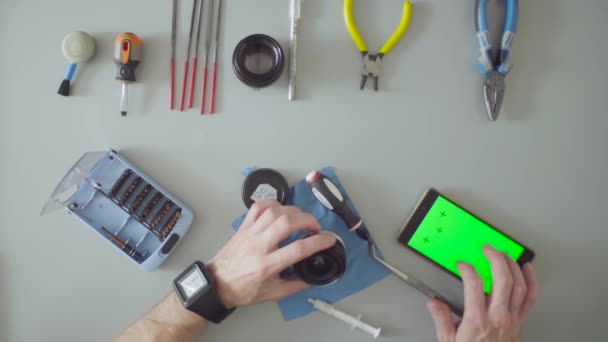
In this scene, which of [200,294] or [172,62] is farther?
[172,62]

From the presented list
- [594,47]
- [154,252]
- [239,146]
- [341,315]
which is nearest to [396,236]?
[341,315]

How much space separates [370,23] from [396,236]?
1.46 ft

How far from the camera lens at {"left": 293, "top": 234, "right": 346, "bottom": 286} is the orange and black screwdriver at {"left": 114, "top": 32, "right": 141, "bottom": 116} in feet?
1.57

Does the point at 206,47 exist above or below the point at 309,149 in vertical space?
above

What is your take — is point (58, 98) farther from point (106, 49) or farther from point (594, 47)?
point (594, 47)

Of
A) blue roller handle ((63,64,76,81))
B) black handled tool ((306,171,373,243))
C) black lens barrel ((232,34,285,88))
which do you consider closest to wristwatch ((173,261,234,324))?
black handled tool ((306,171,373,243))

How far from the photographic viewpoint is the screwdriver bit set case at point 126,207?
74 cm

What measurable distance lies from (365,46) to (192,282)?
57cm

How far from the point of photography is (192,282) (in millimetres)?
675

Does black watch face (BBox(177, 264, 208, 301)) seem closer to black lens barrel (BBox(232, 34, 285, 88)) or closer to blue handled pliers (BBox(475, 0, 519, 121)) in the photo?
black lens barrel (BBox(232, 34, 285, 88))

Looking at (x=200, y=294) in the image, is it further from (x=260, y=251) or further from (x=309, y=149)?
(x=309, y=149)

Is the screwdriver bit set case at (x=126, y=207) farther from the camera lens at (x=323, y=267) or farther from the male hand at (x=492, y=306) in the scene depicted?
the male hand at (x=492, y=306)

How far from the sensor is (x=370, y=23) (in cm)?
80

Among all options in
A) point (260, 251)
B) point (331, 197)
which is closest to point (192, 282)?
point (260, 251)
